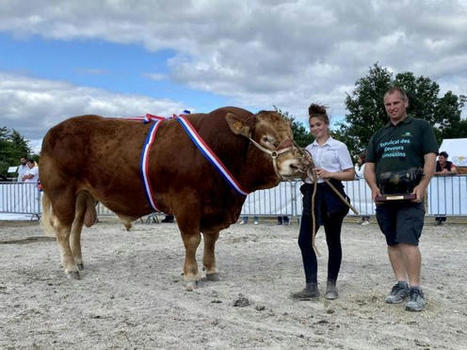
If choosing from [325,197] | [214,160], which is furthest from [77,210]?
[325,197]

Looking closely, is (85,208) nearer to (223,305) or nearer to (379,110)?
(223,305)

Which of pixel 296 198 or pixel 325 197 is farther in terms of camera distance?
pixel 296 198

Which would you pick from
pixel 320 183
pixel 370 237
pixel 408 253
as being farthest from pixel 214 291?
pixel 370 237

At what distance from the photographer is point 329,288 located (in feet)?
16.9

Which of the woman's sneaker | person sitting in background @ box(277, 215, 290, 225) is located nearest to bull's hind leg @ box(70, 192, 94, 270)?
the woman's sneaker

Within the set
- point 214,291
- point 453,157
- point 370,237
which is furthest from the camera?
point 453,157

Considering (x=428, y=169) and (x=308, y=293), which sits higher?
(x=428, y=169)

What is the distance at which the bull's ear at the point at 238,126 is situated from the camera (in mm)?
5480

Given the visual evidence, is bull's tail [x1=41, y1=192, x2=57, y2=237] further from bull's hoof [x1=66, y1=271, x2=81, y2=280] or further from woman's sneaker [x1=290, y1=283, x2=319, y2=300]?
woman's sneaker [x1=290, y1=283, x2=319, y2=300]

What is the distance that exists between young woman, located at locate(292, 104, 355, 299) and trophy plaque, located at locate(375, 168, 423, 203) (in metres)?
0.36

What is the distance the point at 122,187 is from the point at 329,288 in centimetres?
273

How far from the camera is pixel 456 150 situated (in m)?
24.4

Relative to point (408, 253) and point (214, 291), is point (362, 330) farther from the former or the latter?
point (214, 291)

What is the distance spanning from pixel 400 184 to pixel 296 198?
27.8 feet
